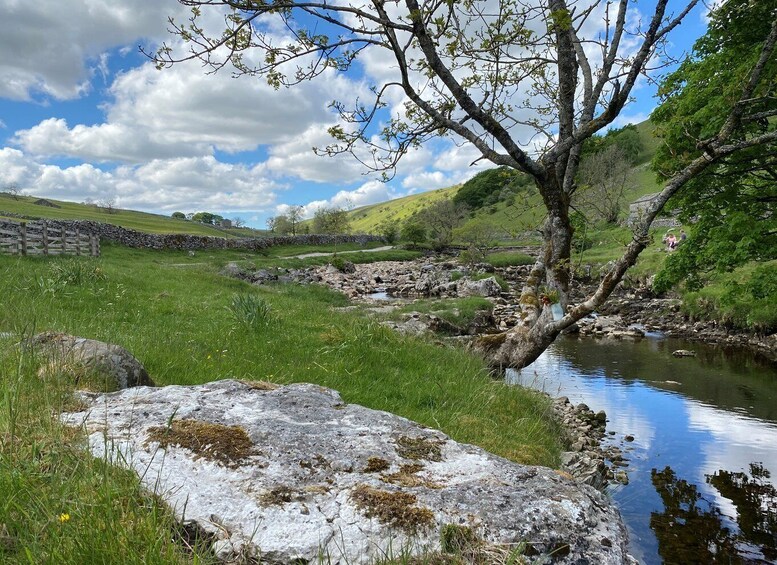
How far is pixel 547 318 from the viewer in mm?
10914

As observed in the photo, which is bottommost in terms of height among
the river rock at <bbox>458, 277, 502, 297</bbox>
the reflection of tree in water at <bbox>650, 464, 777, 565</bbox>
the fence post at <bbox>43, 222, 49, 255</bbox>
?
the reflection of tree in water at <bbox>650, 464, 777, 565</bbox>

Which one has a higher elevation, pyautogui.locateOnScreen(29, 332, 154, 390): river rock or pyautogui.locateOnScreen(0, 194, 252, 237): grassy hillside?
pyautogui.locateOnScreen(0, 194, 252, 237): grassy hillside

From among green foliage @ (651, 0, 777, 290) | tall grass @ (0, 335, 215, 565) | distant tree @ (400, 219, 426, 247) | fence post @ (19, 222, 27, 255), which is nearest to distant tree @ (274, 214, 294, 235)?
distant tree @ (400, 219, 426, 247)

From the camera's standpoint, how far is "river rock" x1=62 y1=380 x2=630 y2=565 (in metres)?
2.31

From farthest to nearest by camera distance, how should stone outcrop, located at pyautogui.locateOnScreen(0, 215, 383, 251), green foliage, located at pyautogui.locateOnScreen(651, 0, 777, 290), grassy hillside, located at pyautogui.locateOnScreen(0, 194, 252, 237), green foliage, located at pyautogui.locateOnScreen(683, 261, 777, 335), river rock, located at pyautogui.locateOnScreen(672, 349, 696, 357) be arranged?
grassy hillside, located at pyautogui.locateOnScreen(0, 194, 252, 237), stone outcrop, located at pyautogui.locateOnScreen(0, 215, 383, 251), river rock, located at pyautogui.locateOnScreen(672, 349, 696, 357), green foliage, located at pyautogui.locateOnScreen(683, 261, 777, 335), green foliage, located at pyautogui.locateOnScreen(651, 0, 777, 290)

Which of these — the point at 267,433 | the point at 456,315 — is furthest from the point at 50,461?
the point at 456,315

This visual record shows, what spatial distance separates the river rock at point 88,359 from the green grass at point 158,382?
0.23 metres

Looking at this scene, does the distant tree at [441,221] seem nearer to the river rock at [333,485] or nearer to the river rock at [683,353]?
the river rock at [683,353]

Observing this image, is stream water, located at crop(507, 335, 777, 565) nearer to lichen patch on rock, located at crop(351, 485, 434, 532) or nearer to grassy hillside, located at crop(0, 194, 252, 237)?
lichen patch on rock, located at crop(351, 485, 434, 532)

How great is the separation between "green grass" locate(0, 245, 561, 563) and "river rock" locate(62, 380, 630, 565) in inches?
8.4

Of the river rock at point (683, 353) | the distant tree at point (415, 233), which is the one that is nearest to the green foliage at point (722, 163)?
the river rock at point (683, 353)

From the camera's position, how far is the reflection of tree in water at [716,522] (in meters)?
7.13

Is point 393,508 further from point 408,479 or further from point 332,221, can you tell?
point 332,221

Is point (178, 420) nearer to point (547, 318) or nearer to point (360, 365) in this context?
point (360, 365)
